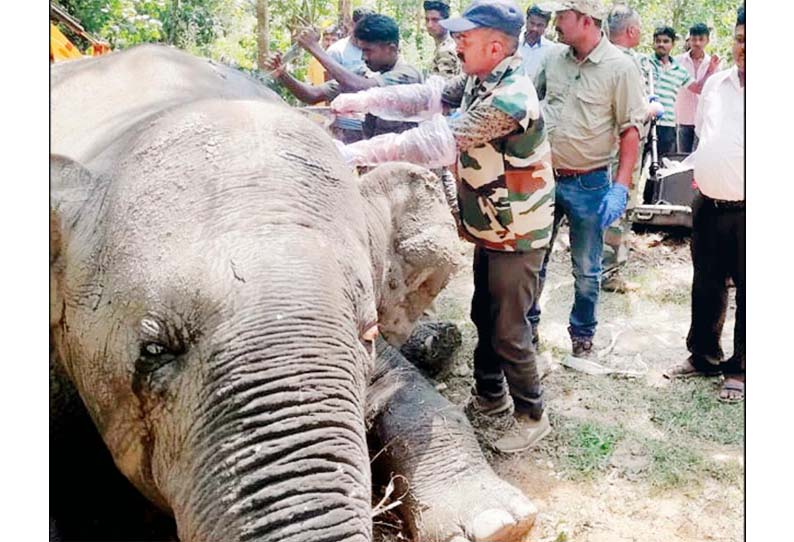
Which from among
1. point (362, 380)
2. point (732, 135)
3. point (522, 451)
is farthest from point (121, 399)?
point (732, 135)

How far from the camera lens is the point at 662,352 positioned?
573 cm

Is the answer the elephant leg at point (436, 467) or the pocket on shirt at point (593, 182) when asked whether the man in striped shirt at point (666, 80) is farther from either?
the elephant leg at point (436, 467)

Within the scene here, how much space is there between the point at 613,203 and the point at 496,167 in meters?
1.44

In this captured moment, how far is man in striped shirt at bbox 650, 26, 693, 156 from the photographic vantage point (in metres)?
8.10

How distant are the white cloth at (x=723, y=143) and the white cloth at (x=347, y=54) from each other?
122 inches

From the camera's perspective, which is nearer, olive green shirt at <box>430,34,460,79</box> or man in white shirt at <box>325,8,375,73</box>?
olive green shirt at <box>430,34,460,79</box>

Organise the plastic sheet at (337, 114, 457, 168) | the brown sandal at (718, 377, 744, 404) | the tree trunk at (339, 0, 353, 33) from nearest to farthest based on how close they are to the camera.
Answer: the plastic sheet at (337, 114, 457, 168) < the brown sandal at (718, 377, 744, 404) < the tree trunk at (339, 0, 353, 33)

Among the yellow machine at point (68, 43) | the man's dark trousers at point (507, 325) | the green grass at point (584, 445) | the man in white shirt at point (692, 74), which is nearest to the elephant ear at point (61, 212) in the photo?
the yellow machine at point (68, 43)

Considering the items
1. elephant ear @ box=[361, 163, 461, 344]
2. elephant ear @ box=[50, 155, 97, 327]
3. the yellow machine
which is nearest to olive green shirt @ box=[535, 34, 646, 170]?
elephant ear @ box=[361, 163, 461, 344]

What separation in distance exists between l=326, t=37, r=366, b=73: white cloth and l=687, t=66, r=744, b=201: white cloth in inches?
122

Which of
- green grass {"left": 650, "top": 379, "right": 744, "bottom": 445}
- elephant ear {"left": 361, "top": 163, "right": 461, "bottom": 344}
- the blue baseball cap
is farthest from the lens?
green grass {"left": 650, "top": 379, "right": 744, "bottom": 445}

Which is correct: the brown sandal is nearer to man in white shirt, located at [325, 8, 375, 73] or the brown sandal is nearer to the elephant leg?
the elephant leg

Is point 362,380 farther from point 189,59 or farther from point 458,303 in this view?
point 458,303

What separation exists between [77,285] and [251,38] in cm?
787
